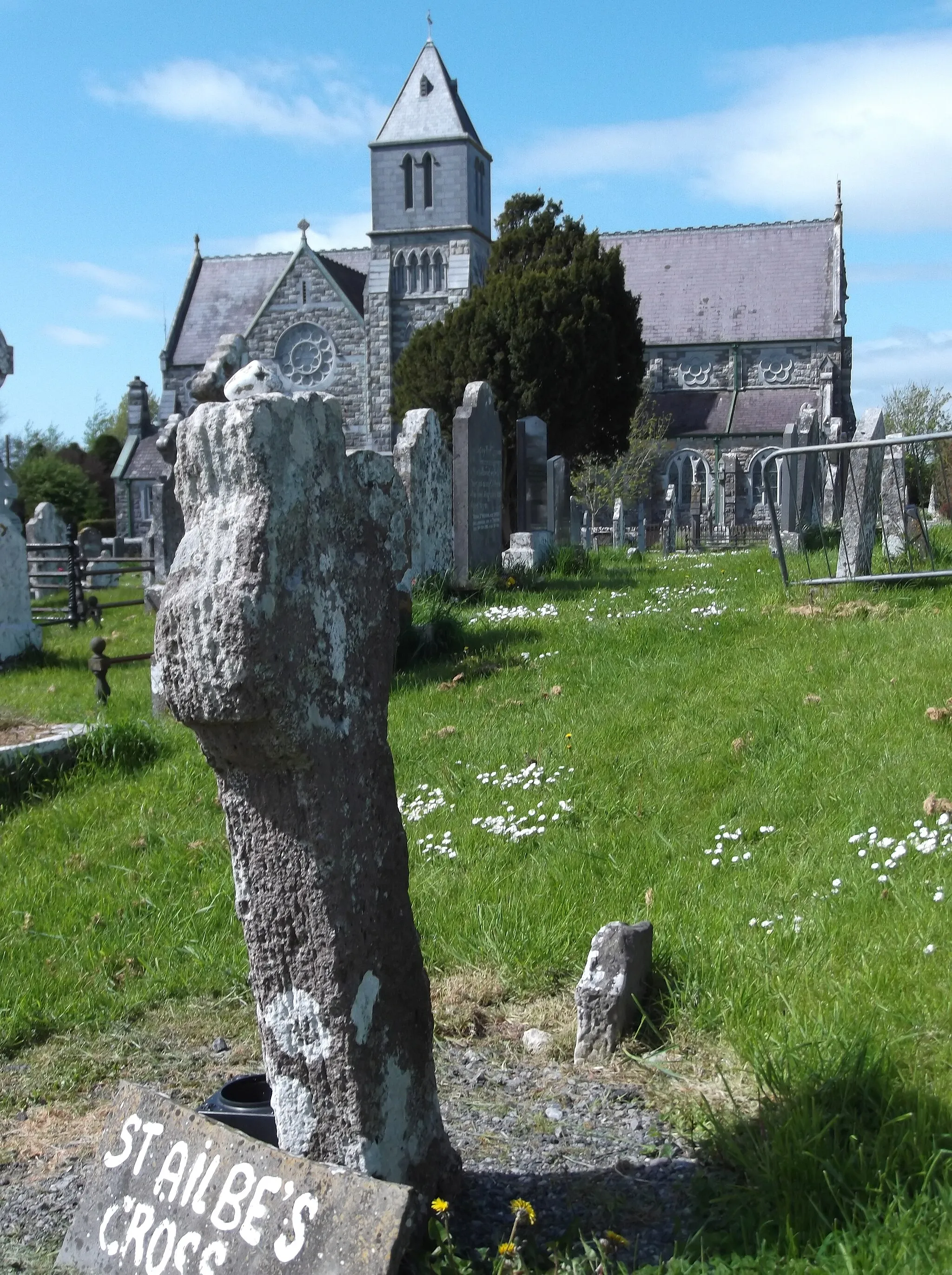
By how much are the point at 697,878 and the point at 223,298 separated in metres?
45.8

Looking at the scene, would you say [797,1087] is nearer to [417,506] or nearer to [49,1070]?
[49,1070]

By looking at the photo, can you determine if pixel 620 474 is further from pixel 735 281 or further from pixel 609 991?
pixel 609 991

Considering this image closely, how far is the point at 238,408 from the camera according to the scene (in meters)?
2.32

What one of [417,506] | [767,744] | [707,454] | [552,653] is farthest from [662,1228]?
[707,454]

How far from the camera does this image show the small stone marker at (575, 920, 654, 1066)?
11.2 feet

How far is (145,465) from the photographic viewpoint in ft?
146

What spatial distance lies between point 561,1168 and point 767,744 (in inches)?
126

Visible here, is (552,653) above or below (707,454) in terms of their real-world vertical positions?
below

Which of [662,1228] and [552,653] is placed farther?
[552,653]

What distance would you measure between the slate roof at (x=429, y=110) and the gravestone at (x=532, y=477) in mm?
27601

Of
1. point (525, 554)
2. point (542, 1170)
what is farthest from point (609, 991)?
point (525, 554)

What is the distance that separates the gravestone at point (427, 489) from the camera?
11305 mm

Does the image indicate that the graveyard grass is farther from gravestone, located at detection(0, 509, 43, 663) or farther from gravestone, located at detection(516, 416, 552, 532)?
gravestone, located at detection(516, 416, 552, 532)

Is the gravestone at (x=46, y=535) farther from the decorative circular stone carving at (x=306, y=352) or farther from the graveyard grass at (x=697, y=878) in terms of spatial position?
the decorative circular stone carving at (x=306, y=352)
